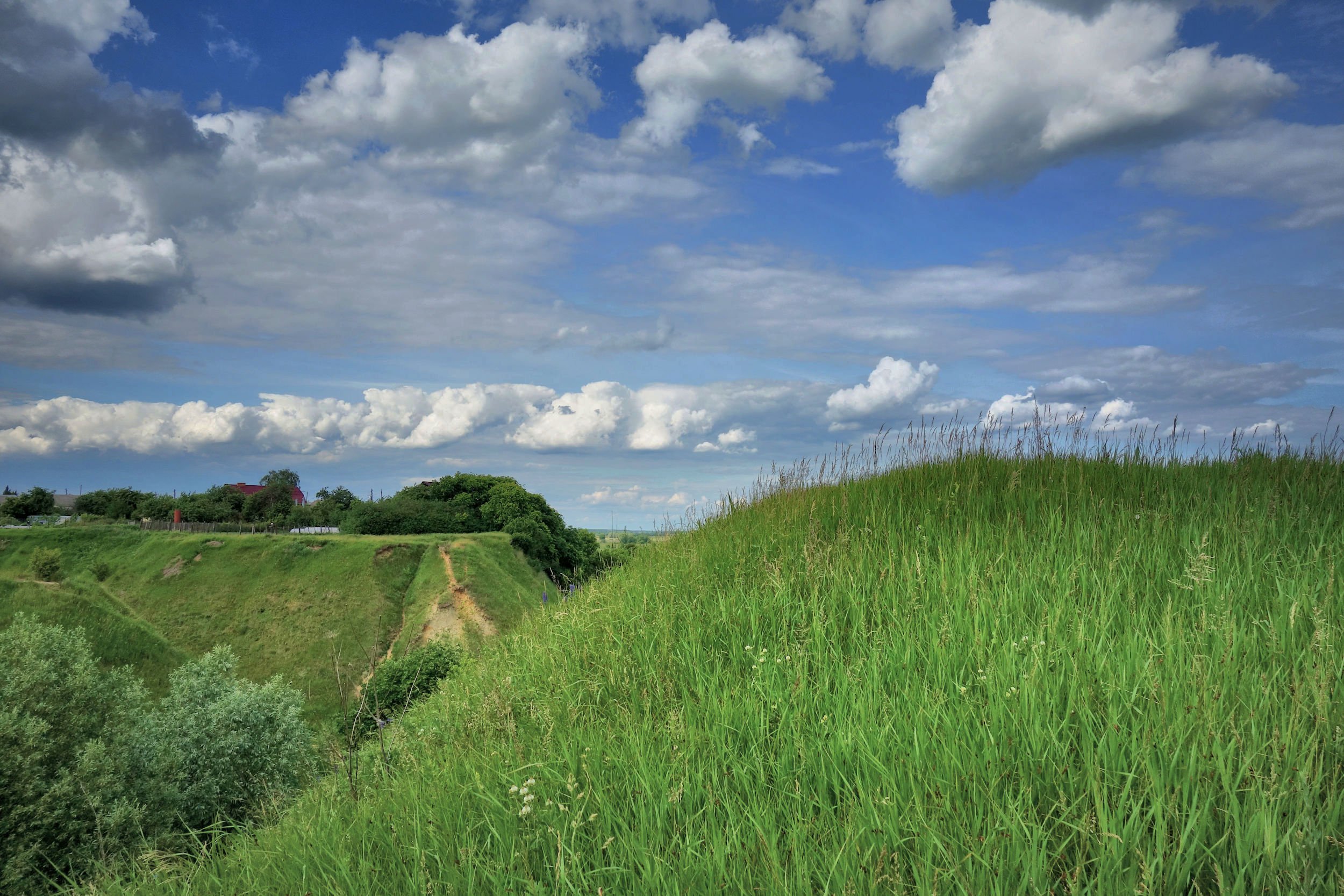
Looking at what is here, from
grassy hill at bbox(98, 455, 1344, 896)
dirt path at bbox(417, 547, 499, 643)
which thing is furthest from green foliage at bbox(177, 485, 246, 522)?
grassy hill at bbox(98, 455, 1344, 896)

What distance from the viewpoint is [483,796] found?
452 centimetres

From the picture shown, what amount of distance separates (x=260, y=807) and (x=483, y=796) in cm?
415

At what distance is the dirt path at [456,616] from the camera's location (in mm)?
61812

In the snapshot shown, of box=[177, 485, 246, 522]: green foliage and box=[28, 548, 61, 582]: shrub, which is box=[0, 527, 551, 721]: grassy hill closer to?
box=[28, 548, 61, 582]: shrub

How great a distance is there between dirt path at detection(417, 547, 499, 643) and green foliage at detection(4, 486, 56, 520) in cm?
10373

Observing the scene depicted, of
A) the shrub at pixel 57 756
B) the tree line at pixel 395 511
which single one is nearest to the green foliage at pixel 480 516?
the tree line at pixel 395 511

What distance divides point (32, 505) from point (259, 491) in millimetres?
40356

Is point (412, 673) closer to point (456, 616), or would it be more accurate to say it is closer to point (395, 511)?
point (456, 616)

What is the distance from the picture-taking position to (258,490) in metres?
126

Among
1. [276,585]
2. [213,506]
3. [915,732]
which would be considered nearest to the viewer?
[915,732]

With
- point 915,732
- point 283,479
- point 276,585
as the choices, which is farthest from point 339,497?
point 915,732

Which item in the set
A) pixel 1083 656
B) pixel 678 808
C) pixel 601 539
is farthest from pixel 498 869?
pixel 601 539

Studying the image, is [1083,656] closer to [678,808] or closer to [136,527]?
[678,808]

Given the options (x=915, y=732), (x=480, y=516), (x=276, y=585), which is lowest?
(x=276, y=585)
